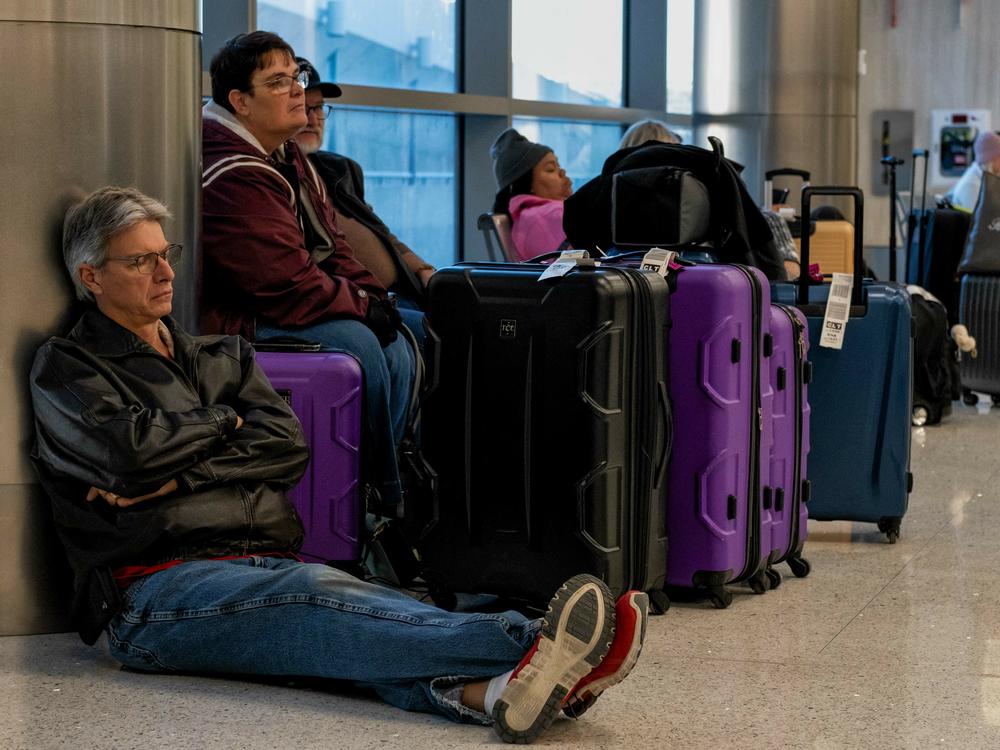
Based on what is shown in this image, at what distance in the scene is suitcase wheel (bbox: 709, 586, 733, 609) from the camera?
3644 millimetres

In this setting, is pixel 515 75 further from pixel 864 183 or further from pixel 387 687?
pixel 387 687

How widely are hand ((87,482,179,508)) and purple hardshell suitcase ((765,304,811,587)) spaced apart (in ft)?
4.87

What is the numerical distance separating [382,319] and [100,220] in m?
1.02

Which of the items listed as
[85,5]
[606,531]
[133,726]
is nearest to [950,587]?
[606,531]

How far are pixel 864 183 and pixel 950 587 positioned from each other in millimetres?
9729

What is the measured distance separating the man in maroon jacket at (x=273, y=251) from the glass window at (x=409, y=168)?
12.2 ft

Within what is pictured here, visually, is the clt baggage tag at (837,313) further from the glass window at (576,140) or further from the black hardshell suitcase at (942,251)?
the glass window at (576,140)

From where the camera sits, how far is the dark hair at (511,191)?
19.5 ft

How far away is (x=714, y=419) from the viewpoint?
357 centimetres

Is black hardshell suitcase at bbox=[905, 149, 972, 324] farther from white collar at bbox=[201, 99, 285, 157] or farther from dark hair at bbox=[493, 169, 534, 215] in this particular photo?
white collar at bbox=[201, 99, 285, 157]

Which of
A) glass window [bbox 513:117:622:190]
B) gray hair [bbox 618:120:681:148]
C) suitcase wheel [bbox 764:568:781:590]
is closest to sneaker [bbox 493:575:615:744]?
suitcase wheel [bbox 764:568:781:590]

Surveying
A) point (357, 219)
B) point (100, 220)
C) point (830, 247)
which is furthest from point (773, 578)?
point (830, 247)

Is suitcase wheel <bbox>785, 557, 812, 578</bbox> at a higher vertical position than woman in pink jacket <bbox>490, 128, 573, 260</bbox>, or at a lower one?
lower

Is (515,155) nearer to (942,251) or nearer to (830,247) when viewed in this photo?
(830,247)
